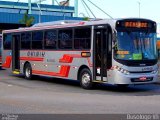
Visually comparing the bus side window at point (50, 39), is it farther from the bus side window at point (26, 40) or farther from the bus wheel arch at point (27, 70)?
the bus wheel arch at point (27, 70)

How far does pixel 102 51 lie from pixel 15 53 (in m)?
9.21

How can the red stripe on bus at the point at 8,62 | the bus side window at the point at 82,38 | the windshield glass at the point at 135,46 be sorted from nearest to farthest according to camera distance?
the windshield glass at the point at 135,46 → the bus side window at the point at 82,38 → the red stripe on bus at the point at 8,62

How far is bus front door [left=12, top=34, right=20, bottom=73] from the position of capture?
24.9 meters

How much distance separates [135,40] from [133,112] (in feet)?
20.1

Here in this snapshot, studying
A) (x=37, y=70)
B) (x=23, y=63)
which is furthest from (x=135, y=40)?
(x=23, y=63)

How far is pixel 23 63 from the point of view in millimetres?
24172

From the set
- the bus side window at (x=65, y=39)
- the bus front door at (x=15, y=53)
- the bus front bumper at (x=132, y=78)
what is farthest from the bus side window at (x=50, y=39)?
the bus front bumper at (x=132, y=78)

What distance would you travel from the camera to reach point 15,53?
82.5 ft

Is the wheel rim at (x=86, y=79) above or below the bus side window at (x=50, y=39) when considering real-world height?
below

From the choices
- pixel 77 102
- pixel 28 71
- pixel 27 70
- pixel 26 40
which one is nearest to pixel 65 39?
pixel 26 40

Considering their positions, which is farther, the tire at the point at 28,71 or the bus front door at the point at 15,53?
the bus front door at the point at 15,53

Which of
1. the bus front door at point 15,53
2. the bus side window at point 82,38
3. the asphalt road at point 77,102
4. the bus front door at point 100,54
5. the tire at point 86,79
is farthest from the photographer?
the bus front door at point 15,53

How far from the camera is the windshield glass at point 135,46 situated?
16.6 metres

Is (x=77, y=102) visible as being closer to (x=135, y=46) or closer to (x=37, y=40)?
(x=135, y=46)
